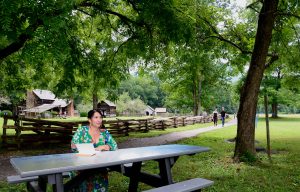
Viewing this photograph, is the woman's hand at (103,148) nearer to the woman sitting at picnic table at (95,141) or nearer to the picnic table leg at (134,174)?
the woman sitting at picnic table at (95,141)

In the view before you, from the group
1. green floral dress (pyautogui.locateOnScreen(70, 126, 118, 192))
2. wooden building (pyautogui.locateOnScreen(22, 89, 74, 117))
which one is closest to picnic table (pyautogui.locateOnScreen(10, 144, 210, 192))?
green floral dress (pyautogui.locateOnScreen(70, 126, 118, 192))

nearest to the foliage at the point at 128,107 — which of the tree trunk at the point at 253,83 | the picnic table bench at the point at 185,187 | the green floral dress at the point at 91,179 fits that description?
the tree trunk at the point at 253,83

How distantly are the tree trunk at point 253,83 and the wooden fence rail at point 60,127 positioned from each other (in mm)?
5182

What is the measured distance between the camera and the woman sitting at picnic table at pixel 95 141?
521 cm

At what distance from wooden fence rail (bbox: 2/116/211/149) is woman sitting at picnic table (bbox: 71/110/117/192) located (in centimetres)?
55

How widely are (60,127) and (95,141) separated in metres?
13.6

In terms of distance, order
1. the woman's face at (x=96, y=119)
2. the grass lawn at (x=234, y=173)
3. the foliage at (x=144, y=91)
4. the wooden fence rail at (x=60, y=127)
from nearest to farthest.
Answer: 1. the woman's face at (x=96, y=119)
2. the grass lawn at (x=234, y=173)
3. the wooden fence rail at (x=60, y=127)
4. the foliage at (x=144, y=91)

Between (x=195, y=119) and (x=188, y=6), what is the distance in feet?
99.8

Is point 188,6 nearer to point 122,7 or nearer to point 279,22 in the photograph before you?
point 279,22

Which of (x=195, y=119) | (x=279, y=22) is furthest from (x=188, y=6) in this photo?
(x=195, y=119)

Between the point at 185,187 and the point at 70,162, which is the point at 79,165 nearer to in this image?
the point at 70,162

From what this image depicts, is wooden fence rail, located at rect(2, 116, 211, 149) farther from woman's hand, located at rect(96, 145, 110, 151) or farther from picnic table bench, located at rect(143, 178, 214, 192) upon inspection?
picnic table bench, located at rect(143, 178, 214, 192)

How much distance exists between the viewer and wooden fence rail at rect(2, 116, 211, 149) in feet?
46.6

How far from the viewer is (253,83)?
10.4m
